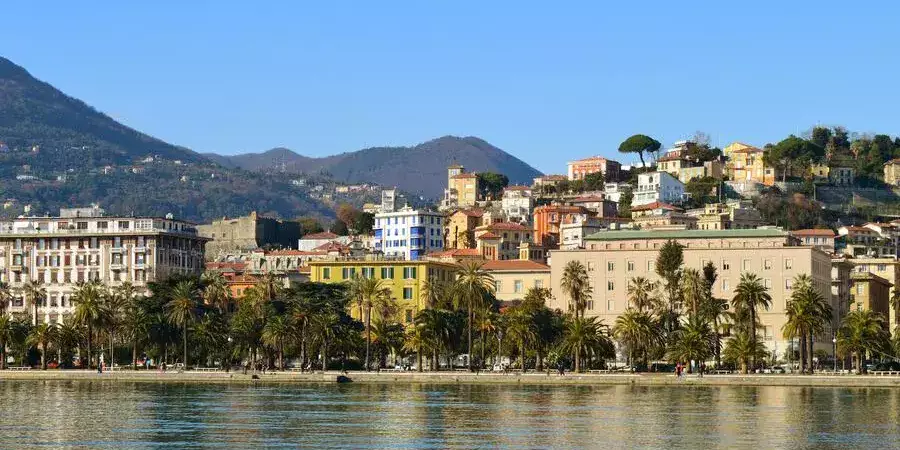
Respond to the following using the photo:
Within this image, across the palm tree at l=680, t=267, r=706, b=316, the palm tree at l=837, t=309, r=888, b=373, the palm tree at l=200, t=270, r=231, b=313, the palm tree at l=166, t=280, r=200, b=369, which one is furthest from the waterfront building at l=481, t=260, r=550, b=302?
the palm tree at l=837, t=309, r=888, b=373

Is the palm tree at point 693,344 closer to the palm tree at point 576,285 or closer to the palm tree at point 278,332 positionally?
the palm tree at point 576,285

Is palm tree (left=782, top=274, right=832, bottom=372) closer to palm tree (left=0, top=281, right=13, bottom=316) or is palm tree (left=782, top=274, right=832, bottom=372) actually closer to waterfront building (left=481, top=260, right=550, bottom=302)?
waterfront building (left=481, top=260, right=550, bottom=302)

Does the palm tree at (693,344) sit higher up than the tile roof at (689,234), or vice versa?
the tile roof at (689,234)

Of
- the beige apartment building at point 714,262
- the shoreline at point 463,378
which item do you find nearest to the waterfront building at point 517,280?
the beige apartment building at point 714,262

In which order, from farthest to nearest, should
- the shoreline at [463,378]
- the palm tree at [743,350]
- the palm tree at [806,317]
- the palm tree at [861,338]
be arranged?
the palm tree at [806,317] < the palm tree at [861,338] < the palm tree at [743,350] < the shoreline at [463,378]

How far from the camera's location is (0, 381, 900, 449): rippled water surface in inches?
3359

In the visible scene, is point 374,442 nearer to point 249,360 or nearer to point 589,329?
point 589,329

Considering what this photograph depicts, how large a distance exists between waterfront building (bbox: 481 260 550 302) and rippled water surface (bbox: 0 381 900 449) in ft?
195

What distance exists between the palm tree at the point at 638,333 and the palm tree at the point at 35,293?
64.8 metres

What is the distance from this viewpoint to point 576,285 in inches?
6555

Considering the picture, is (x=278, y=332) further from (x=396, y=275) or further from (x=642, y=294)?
(x=642, y=294)

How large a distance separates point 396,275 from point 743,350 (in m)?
50.7

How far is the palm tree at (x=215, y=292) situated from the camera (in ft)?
573

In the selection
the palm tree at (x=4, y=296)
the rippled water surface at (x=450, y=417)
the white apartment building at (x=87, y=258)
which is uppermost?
the white apartment building at (x=87, y=258)
